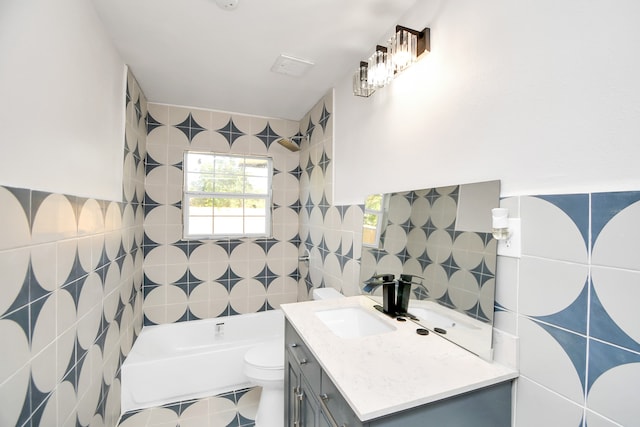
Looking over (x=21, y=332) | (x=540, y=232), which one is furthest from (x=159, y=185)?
(x=540, y=232)

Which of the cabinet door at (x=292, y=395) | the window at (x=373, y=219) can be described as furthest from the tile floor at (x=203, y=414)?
the window at (x=373, y=219)

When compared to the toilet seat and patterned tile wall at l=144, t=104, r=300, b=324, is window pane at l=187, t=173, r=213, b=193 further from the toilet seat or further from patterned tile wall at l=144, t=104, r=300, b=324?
the toilet seat

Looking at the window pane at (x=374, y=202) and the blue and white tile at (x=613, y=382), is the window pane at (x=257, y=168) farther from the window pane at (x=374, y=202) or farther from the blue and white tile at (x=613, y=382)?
the blue and white tile at (x=613, y=382)

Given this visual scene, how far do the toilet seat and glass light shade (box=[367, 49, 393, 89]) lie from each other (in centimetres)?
181

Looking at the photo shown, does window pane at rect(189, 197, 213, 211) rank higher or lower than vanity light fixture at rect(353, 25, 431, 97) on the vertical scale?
lower

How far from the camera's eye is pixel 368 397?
75cm

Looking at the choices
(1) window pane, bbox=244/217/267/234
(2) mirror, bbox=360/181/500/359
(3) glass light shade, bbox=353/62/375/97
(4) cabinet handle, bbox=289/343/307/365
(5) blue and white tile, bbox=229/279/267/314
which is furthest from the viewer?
(1) window pane, bbox=244/217/267/234

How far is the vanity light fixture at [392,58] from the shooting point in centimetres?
130

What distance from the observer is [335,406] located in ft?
2.88

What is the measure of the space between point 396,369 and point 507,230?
60cm

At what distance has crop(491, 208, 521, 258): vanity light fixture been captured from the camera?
91 cm

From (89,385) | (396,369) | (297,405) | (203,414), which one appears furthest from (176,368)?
(396,369)

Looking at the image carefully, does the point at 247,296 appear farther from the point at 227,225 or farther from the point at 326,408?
the point at 326,408

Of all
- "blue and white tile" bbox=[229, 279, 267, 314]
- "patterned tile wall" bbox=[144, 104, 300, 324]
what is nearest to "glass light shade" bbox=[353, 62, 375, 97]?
"patterned tile wall" bbox=[144, 104, 300, 324]
